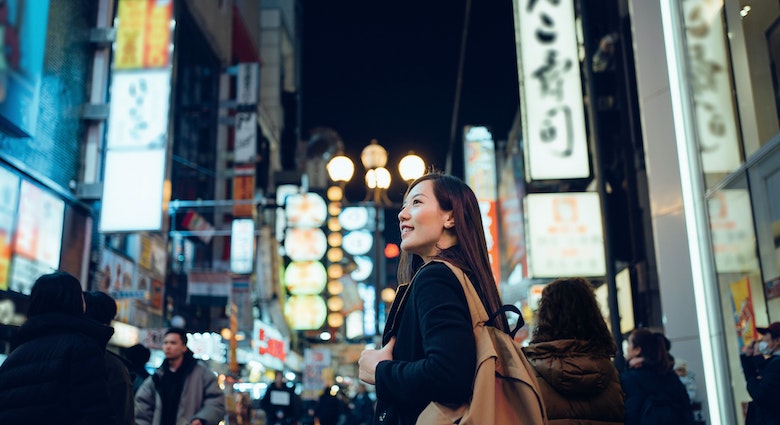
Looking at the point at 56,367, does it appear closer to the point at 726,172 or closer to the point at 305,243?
the point at 726,172

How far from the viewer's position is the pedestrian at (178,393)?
21.6 feet

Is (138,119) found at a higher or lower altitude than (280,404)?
higher

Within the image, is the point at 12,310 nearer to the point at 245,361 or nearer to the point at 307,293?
the point at 307,293

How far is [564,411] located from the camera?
3.68 metres

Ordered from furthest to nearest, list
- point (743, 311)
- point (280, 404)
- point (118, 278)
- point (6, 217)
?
1. point (118, 278)
2. point (280, 404)
3. point (6, 217)
4. point (743, 311)

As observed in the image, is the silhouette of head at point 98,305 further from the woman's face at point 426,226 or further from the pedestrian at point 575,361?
the woman's face at point 426,226

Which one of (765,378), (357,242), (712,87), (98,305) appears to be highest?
(357,242)

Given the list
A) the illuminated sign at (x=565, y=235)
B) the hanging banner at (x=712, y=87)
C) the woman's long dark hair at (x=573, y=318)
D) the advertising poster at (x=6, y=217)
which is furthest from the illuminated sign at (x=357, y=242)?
the woman's long dark hair at (x=573, y=318)

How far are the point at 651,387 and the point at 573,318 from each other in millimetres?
2101

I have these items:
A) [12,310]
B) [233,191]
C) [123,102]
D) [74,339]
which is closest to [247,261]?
[233,191]

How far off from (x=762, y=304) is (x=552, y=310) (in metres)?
4.82

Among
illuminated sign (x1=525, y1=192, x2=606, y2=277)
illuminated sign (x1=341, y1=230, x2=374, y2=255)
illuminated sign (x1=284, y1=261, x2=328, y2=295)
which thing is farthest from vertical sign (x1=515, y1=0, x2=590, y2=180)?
illuminated sign (x1=341, y1=230, x2=374, y2=255)

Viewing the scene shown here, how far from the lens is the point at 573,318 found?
3746 mm

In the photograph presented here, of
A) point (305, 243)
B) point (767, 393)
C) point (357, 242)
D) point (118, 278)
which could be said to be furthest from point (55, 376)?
point (357, 242)
